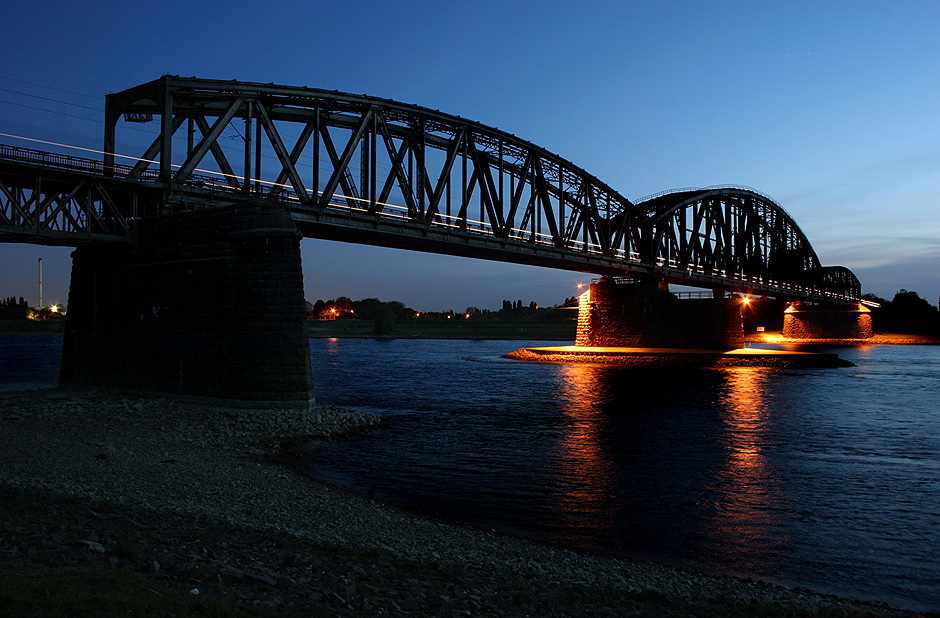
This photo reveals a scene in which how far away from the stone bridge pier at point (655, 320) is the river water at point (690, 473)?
32.1 meters

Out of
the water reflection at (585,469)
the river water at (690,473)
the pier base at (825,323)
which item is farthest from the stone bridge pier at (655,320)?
the pier base at (825,323)

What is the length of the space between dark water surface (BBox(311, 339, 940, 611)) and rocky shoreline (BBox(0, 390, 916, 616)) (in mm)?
1535

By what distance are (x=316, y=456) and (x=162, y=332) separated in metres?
12.3

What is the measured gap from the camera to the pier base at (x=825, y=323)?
13612 centimetres

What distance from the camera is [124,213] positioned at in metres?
31.1

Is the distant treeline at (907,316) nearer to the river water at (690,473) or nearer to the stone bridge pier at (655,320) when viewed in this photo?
the stone bridge pier at (655,320)

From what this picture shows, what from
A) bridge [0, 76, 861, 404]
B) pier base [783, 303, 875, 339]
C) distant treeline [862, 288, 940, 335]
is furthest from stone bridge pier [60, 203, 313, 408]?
distant treeline [862, 288, 940, 335]

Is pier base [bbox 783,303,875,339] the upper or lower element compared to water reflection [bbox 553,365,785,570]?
upper

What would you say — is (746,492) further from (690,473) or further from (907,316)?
(907,316)

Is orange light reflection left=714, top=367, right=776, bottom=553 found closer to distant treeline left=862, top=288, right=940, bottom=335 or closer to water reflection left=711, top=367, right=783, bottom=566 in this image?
water reflection left=711, top=367, right=783, bottom=566

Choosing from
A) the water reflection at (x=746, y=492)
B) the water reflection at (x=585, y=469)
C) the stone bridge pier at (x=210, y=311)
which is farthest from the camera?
the stone bridge pier at (x=210, y=311)

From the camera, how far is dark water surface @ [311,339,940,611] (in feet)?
40.9

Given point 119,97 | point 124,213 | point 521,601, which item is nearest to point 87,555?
point 521,601

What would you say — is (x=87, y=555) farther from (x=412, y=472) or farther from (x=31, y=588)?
(x=412, y=472)
